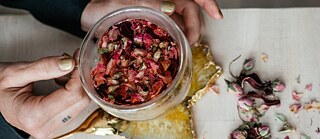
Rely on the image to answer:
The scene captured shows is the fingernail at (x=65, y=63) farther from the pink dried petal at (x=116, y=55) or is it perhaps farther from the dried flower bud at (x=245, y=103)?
the dried flower bud at (x=245, y=103)

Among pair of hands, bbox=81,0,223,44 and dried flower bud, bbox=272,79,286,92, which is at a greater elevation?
pair of hands, bbox=81,0,223,44

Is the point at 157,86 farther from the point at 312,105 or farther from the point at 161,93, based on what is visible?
the point at 312,105

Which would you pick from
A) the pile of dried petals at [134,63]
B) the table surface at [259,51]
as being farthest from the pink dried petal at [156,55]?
the table surface at [259,51]

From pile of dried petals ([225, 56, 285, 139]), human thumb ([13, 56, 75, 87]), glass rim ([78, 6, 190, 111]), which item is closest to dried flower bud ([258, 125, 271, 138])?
pile of dried petals ([225, 56, 285, 139])

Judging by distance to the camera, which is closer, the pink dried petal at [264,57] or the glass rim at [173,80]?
the glass rim at [173,80]

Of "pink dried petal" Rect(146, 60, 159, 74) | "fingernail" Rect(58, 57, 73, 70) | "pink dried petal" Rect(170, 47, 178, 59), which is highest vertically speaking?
"pink dried petal" Rect(170, 47, 178, 59)

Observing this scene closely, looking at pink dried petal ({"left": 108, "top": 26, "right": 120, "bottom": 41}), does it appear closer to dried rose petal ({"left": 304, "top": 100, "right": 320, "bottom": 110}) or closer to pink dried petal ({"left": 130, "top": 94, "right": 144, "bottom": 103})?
pink dried petal ({"left": 130, "top": 94, "right": 144, "bottom": 103})
